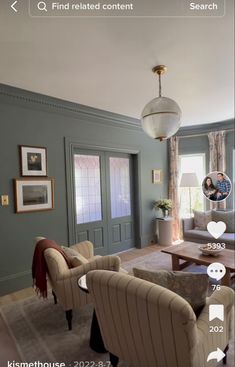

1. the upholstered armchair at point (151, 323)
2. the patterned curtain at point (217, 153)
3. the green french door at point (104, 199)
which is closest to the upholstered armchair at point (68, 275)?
the upholstered armchair at point (151, 323)

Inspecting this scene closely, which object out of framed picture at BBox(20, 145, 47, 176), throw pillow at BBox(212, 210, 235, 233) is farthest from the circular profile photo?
framed picture at BBox(20, 145, 47, 176)

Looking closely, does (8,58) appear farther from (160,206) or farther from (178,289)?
(160,206)

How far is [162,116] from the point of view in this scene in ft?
6.22

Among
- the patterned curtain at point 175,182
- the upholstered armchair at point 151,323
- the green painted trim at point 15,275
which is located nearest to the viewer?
the upholstered armchair at point 151,323

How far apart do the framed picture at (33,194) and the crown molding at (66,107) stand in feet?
3.28

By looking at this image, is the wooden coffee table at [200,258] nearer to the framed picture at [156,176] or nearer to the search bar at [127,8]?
the framed picture at [156,176]

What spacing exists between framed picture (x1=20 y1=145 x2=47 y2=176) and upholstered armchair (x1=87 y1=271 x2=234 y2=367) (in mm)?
1938

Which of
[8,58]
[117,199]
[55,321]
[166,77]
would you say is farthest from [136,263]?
[8,58]

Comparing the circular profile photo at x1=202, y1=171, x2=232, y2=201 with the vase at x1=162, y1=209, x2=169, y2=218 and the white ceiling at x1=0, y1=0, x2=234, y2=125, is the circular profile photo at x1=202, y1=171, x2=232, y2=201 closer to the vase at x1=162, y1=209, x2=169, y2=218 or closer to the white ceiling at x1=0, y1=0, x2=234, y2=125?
the vase at x1=162, y1=209, x2=169, y2=218

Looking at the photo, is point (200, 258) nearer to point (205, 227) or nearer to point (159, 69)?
point (205, 227)

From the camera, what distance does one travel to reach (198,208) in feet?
15.4

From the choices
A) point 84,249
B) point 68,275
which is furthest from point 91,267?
point 84,249

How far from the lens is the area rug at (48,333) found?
5.41 feet

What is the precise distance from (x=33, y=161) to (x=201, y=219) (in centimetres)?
296
